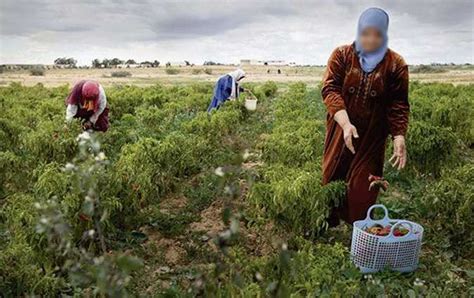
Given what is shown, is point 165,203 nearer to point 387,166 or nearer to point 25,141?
point 25,141

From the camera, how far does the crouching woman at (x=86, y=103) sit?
5645 millimetres

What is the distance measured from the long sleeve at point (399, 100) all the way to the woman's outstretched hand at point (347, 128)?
37 centimetres

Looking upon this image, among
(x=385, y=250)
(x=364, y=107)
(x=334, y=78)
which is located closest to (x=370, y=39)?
(x=334, y=78)

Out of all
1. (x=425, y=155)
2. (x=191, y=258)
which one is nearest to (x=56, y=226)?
(x=191, y=258)

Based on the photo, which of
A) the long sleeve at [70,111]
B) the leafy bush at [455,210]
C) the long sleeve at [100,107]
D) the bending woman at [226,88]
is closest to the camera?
the leafy bush at [455,210]

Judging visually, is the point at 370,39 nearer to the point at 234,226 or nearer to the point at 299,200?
the point at 299,200

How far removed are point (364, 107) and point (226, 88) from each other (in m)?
7.05

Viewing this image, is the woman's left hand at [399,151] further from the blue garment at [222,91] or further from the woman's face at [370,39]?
the blue garment at [222,91]

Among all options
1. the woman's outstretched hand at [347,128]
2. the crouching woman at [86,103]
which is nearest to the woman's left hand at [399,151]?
the woman's outstretched hand at [347,128]

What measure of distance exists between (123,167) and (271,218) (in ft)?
4.32

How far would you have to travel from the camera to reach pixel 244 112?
1080 centimetres

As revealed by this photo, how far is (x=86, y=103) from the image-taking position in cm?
573

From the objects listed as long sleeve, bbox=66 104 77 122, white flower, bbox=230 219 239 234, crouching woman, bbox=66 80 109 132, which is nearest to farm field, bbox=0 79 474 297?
white flower, bbox=230 219 239 234

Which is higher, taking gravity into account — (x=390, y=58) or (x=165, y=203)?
(x=390, y=58)
